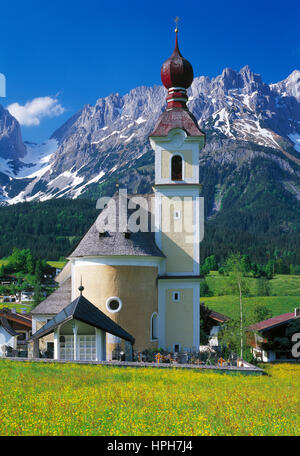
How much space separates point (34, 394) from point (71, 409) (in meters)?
2.33

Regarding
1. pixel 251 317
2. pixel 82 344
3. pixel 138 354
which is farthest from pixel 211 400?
pixel 251 317

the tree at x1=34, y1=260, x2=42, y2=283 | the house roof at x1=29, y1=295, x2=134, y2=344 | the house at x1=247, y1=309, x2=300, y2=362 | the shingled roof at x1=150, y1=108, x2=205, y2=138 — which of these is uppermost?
the shingled roof at x1=150, y1=108, x2=205, y2=138

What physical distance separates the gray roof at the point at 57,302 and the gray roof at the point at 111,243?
14.3ft

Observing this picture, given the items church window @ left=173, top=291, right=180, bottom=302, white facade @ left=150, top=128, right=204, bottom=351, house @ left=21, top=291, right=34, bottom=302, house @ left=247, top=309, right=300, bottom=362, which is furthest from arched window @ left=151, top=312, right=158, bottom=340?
house @ left=21, top=291, right=34, bottom=302

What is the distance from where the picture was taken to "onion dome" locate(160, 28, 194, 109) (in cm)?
3572

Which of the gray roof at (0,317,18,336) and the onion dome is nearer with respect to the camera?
the onion dome

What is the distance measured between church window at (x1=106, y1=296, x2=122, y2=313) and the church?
0.06m

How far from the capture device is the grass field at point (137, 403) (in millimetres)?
10641

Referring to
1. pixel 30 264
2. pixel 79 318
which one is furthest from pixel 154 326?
pixel 30 264

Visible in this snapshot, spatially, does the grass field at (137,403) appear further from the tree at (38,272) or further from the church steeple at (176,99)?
the tree at (38,272)

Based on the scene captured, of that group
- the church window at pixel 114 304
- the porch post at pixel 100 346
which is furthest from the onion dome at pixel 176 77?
the porch post at pixel 100 346

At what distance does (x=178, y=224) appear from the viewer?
111 ft

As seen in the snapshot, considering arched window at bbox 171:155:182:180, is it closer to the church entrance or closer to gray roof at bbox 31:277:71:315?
gray roof at bbox 31:277:71:315
